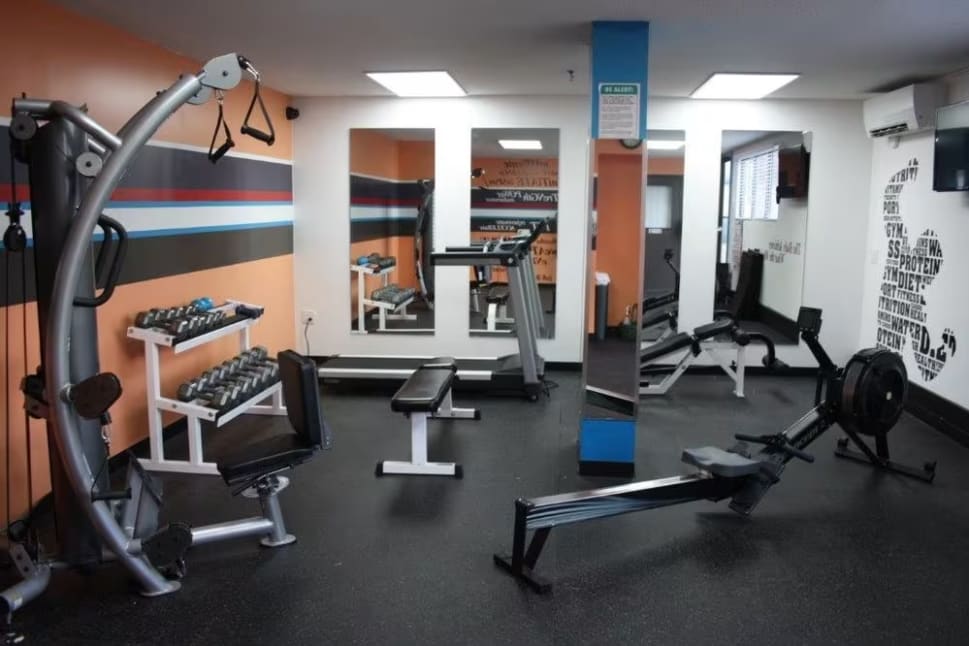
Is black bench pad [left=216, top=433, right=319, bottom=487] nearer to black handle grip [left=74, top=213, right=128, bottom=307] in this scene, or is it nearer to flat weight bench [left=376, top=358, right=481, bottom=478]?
black handle grip [left=74, top=213, right=128, bottom=307]

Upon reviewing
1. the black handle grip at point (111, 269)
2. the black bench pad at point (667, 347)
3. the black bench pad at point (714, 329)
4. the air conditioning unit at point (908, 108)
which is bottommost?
the black bench pad at point (667, 347)

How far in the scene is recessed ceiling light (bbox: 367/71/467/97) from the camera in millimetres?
4926

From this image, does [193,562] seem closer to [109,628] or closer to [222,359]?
[109,628]

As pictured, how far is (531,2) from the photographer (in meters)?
3.15

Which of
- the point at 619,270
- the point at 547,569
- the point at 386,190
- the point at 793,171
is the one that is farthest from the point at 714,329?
the point at 547,569

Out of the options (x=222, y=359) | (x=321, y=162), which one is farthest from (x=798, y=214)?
(x=222, y=359)

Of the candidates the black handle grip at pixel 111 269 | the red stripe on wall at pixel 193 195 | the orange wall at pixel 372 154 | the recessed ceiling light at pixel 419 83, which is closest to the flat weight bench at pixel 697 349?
the recessed ceiling light at pixel 419 83

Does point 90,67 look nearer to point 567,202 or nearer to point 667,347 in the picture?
point 567,202

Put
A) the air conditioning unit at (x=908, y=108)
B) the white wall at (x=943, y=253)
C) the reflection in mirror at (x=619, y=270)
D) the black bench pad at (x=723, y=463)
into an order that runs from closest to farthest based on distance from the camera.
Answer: the black bench pad at (x=723, y=463)
the reflection in mirror at (x=619, y=270)
the white wall at (x=943, y=253)
the air conditioning unit at (x=908, y=108)

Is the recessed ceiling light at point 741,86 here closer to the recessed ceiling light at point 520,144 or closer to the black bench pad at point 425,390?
the recessed ceiling light at point 520,144

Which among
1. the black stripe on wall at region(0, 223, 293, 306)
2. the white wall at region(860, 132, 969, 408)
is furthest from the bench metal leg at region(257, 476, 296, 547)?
the white wall at region(860, 132, 969, 408)

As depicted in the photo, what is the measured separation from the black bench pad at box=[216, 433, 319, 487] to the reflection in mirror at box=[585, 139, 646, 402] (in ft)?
5.12

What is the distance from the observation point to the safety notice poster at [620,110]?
11.8ft

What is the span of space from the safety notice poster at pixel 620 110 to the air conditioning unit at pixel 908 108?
227 centimetres
